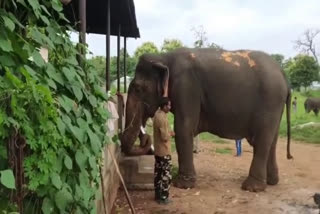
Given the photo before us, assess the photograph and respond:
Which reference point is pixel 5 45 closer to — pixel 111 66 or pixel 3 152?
pixel 3 152

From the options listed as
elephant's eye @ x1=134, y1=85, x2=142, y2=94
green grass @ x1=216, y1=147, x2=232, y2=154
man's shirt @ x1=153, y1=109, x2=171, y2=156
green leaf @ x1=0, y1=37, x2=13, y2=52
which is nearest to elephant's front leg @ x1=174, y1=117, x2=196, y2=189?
elephant's eye @ x1=134, y1=85, x2=142, y2=94

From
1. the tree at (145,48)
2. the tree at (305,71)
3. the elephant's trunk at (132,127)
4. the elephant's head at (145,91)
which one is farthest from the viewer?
the tree at (145,48)

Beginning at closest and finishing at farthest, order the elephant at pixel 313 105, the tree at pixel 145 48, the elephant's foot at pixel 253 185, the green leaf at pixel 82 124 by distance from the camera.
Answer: the green leaf at pixel 82 124
the elephant's foot at pixel 253 185
the elephant at pixel 313 105
the tree at pixel 145 48

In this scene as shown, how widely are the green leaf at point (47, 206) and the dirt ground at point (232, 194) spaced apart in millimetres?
3910

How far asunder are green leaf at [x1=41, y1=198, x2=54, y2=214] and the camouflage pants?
442cm

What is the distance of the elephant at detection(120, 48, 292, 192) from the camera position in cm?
763

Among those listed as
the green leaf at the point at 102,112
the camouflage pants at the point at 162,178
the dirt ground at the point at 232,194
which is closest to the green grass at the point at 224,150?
the dirt ground at the point at 232,194

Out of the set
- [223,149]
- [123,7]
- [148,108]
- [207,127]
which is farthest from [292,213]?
[223,149]

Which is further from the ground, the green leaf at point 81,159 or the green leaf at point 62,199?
the green leaf at point 81,159

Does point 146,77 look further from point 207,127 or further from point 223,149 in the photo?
point 223,149

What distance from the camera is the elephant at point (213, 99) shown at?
301 inches

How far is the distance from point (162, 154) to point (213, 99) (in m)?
1.78

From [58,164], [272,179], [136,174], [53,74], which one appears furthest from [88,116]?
[272,179]

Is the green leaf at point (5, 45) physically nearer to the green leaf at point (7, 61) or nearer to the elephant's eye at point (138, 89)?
A: the green leaf at point (7, 61)
